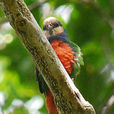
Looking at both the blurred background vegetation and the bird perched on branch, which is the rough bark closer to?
the bird perched on branch

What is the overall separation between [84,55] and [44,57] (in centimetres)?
283

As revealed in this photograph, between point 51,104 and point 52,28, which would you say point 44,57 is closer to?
point 51,104

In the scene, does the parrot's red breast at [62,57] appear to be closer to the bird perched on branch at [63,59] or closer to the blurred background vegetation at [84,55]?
the bird perched on branch at [63,59]

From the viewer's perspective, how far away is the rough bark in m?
2.22

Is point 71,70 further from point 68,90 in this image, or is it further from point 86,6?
point 86,6

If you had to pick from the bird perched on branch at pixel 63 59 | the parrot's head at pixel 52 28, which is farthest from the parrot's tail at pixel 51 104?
the parrot's head at pixel 52 28

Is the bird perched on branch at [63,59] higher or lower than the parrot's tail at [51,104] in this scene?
higher

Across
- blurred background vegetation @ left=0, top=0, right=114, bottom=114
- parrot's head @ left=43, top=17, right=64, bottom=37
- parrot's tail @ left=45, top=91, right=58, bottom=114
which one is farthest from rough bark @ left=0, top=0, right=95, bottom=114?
blurred background vegetation @ left=0, top=0, right=114, bottom=114

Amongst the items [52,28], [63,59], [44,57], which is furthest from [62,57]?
[44,57]

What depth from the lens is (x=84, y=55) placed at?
16.9 feet

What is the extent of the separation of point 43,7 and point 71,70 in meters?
2.18

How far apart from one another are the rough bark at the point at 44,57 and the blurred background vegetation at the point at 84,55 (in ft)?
7.98

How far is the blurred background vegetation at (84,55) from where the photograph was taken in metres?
5.10

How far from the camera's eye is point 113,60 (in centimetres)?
553
